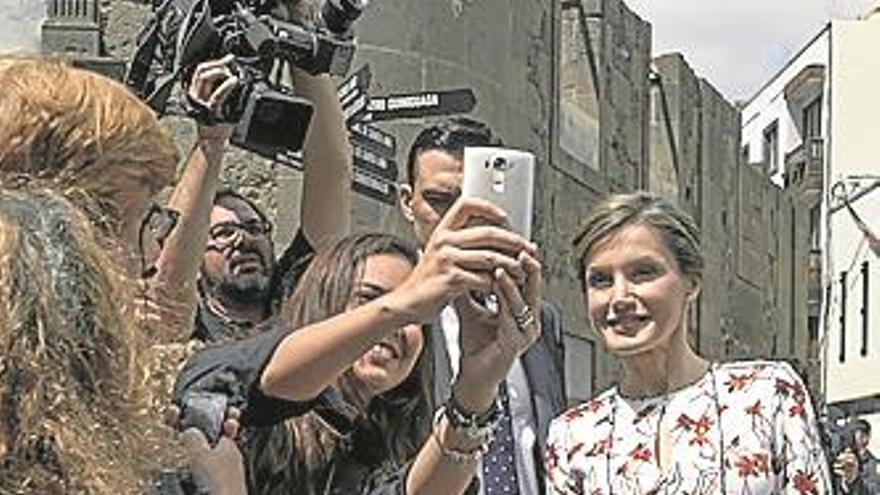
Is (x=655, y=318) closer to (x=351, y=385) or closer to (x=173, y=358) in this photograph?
(x=351, y=385)

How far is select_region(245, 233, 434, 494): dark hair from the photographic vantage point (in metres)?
3.09

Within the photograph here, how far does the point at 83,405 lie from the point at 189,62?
1.72m

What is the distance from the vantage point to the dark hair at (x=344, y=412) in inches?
122

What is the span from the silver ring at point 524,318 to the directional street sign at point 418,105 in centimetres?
650

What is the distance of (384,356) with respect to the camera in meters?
3.23

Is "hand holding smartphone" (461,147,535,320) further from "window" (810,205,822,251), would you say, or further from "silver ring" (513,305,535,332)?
"window" (810,205,822,251)

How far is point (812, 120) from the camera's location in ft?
128

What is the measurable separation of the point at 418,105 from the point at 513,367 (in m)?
5.62

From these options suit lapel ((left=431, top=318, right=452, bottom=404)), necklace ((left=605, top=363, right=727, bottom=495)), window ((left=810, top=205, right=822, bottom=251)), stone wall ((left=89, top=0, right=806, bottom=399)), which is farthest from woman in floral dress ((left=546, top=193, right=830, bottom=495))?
window ((left=810, top=205, right=822, bottom=251))

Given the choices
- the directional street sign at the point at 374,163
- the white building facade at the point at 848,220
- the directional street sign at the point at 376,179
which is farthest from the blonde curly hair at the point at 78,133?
the white building facade at the point at 848,220

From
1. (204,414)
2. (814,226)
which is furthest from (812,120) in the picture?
(204,414)

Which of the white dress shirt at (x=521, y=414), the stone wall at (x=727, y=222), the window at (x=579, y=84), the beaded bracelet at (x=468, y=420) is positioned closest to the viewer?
the beaded bracelet at (x=468, y=420)

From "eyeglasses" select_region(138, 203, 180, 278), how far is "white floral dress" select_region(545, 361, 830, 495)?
1.26 meters

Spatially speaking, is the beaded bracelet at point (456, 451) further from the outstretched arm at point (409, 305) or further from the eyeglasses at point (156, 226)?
the eyeglasses at point (156, 226)
